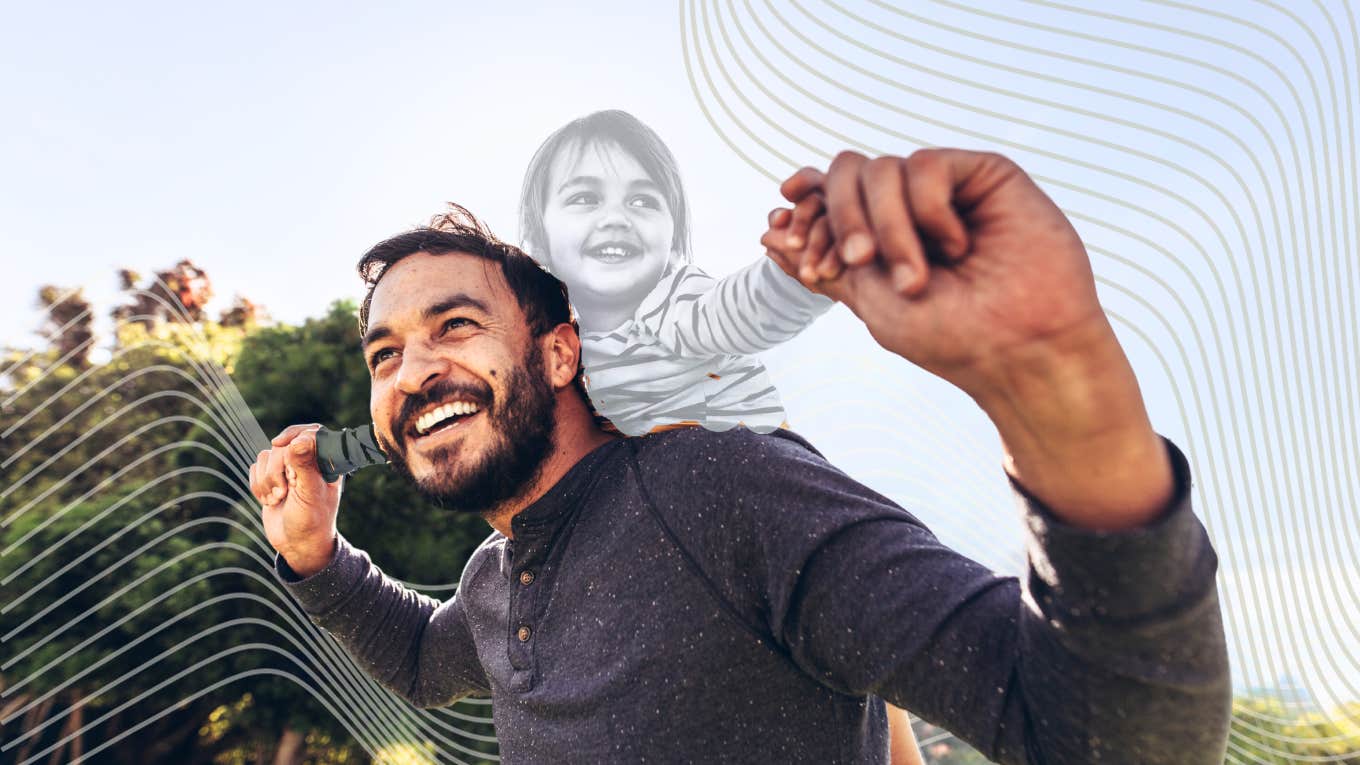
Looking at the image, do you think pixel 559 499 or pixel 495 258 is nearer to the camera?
pixel 559 499

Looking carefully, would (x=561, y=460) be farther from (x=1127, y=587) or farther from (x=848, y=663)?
(x=1127, y=587)

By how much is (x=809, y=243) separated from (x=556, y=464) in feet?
4.15

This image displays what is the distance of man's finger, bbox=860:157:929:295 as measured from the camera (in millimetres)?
924

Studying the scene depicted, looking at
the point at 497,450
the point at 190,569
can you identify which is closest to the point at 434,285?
the point at 497,450

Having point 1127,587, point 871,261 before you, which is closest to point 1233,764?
point 1127,587

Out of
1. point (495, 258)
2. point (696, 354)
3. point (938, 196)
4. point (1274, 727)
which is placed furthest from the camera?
point (1274, 727)

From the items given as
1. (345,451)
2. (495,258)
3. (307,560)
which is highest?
(495,258)

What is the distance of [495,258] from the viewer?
227cm

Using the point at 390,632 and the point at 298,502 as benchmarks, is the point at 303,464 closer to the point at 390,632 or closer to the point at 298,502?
the point at 298,502

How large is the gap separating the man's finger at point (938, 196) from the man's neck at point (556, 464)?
1.34 meters

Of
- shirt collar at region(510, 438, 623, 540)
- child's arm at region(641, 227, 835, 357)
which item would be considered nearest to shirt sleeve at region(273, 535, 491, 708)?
shirt collar at region(510, 438, 623, 540)

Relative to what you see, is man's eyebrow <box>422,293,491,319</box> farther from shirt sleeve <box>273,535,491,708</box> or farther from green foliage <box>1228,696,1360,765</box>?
green foliage <box>1228,696,1360,765</box>

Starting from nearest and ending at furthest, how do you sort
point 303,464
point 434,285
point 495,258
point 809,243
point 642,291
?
1. point 809,243
2. point 642,291
3. point 434,285
4. point 495,258
5. point 303,464

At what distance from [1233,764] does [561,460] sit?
3.87 m
